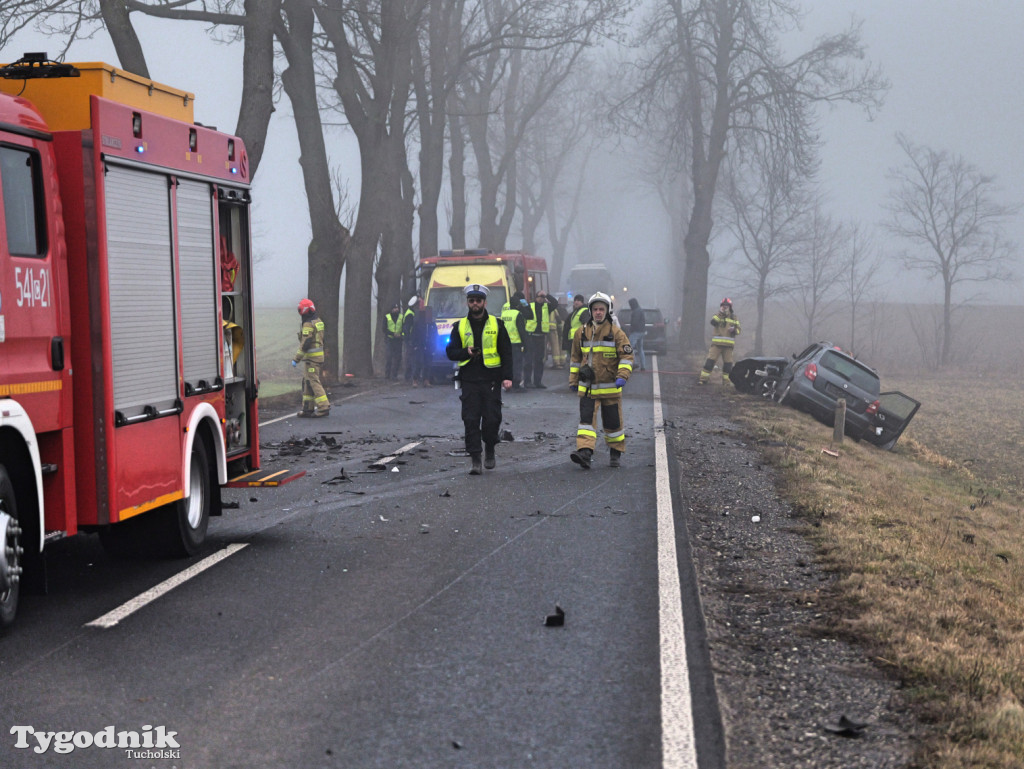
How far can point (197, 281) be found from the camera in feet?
26.6

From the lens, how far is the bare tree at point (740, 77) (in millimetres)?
34500

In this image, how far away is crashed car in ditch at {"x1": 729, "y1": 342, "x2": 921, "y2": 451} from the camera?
19.7 m

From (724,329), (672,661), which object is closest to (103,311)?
(672,661)

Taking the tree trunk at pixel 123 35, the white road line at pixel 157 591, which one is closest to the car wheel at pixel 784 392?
the tree trunk at pixel 123 35

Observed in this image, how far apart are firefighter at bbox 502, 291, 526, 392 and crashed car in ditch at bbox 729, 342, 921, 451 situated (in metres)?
4.88

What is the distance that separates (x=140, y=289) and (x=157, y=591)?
181 cm

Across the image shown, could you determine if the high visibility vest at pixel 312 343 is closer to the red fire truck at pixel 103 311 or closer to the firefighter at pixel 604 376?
the firefighter at pixel 604 376

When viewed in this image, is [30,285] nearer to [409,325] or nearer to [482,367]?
[482,367]

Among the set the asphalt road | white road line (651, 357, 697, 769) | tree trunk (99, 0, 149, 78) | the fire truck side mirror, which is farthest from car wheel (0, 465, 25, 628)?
tree trunk (99, 0, 149, 78)

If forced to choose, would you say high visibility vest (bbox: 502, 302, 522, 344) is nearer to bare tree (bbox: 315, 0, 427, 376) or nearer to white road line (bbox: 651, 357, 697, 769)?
bare tree (bbox: 315, 0, 427, 376)

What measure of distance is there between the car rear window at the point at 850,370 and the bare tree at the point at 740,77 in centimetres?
1429

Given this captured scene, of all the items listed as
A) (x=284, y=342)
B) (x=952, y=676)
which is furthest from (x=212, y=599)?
(x=284, y=342)

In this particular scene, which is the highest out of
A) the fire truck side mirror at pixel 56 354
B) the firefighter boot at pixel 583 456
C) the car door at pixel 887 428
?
the fire truck side mirror at pixel 56 354

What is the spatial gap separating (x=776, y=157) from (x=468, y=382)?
2442cm
